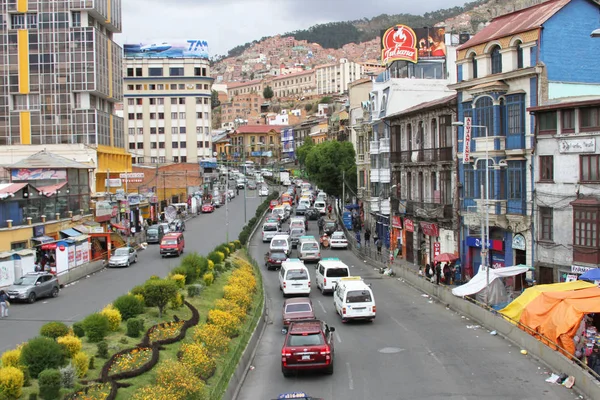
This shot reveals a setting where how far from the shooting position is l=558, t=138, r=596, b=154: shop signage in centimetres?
3050

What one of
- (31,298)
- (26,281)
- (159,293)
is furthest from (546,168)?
(26,281)

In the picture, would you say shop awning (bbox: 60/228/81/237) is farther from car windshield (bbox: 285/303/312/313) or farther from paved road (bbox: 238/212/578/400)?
car windshield (bbox: 285/303/312/313)

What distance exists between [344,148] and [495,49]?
156 ft

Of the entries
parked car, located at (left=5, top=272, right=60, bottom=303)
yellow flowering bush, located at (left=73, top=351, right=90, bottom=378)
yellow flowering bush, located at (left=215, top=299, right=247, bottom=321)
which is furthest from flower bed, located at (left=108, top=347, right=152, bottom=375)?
parked car, located at (left=5, top=272, right=60, bottom=303)

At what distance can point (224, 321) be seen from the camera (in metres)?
24.2

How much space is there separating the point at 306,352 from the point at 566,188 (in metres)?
18.1

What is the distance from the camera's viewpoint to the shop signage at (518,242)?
3578 cm

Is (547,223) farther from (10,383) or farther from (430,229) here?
(10,383)

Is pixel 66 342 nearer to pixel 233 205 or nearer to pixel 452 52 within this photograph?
pixel 452 52

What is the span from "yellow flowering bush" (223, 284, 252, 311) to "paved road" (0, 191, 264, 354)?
6532 mm

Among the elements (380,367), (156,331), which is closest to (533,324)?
(380,367)

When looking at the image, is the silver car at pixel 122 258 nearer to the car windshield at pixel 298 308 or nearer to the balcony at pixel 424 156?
the balcony at pixel 424 156

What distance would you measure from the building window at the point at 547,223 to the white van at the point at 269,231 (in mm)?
35171

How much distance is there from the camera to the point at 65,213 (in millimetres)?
53531
